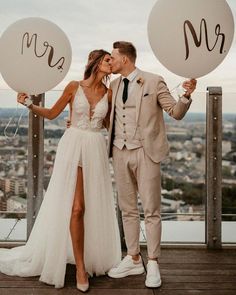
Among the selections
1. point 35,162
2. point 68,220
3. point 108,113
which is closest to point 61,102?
point 108,113

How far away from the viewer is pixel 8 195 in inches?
152

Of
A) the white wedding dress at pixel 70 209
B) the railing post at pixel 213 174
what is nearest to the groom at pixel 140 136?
the white wedding dress at pixel 70 209

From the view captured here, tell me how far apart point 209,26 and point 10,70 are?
1241 millimetres

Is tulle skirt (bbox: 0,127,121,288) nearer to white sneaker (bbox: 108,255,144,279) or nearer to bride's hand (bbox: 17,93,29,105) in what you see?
white sneaker (bbox: 108,255,144,279)

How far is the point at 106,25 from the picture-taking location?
14.0 ft

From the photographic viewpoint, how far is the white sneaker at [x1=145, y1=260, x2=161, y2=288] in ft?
9.43

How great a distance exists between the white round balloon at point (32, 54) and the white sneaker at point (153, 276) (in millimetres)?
1357

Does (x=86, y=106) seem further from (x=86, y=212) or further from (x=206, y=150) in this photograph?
(x=206, y=150)

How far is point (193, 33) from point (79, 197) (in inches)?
49.6

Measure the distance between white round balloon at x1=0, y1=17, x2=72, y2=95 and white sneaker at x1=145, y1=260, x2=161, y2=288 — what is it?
136 centimetres

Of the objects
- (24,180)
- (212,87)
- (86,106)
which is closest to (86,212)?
(86,106)

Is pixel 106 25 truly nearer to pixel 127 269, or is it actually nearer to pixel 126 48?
pixel 126 48

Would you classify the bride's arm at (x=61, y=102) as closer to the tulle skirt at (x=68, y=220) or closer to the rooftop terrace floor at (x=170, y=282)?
the tulle skirt at (x=68, y=220)

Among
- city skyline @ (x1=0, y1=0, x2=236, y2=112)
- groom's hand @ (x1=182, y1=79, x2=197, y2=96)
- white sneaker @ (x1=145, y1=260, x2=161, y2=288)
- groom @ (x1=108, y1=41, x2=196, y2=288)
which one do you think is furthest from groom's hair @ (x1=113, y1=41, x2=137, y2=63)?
white sneaker @ (x1=145, y1=260, x2=161, y2=288)
